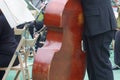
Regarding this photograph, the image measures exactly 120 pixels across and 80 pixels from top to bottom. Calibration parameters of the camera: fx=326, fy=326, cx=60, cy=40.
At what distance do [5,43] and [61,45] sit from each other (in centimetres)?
130

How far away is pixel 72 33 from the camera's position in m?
2.41

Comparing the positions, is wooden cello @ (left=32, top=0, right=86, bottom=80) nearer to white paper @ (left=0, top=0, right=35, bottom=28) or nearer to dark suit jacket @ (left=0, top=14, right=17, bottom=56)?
white paper @ (left=0, top=0, right=35, bottom=28)

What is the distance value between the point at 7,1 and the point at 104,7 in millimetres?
730

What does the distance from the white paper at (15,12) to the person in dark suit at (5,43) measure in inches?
35.9

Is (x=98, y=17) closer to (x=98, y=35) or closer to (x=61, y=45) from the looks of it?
(x=98, y=35)

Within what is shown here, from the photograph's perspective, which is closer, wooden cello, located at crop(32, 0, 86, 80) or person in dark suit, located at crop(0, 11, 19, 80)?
wooden cello, located at crop(32, 0, 86, 80)

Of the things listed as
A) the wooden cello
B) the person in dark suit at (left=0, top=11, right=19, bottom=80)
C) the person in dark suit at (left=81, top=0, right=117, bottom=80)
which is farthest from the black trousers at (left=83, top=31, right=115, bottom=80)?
the person in dark suit at (left=0, top=11, right=19, bottom=80)

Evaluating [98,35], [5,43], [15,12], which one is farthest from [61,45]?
[5,43]

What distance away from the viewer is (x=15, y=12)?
2439mm

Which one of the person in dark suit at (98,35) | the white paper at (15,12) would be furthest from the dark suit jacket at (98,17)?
the white paper at (15,12)

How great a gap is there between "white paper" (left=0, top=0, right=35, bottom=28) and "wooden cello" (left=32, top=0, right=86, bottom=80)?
0.21m

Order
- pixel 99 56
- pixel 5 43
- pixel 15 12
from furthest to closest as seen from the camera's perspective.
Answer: pixel 5 43 < pixel 15 12 < pixel 99 56

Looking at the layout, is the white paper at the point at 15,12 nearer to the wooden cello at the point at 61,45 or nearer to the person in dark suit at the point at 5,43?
the wooden cello at the point at 61,45

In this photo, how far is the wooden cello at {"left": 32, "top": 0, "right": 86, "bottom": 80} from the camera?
7.37 feet
